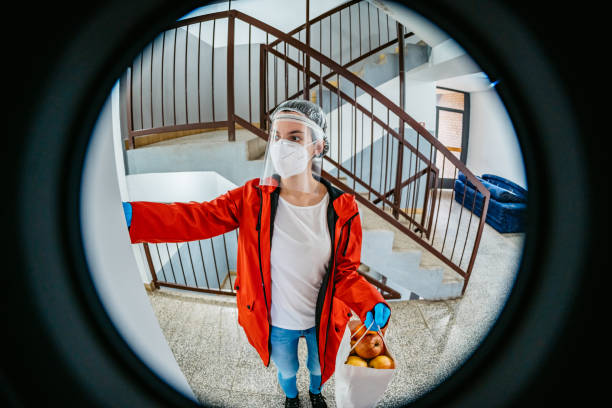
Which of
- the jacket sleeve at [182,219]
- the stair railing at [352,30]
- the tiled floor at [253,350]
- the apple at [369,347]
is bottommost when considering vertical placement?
the tiled floor at [253,350]

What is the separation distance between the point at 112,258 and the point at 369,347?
0.63 meters

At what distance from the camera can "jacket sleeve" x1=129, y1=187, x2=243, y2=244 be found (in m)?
0.55

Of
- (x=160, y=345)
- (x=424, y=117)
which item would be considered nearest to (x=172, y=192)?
(x=160, y=345)

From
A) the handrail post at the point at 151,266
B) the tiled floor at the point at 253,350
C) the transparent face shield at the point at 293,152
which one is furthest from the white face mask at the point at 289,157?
the handrail post at the point at 151,266

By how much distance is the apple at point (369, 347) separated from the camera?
2.16 ft

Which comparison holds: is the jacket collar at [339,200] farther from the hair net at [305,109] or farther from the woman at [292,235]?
the hair net at [305,109]

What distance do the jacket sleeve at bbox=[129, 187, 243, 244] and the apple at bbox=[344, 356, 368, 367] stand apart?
49 cm

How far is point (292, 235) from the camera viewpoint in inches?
28.2

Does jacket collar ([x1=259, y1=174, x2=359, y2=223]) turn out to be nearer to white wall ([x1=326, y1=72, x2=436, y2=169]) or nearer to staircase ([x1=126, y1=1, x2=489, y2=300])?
staircase ([x1=126, y1=1, x2=489, y2=300])

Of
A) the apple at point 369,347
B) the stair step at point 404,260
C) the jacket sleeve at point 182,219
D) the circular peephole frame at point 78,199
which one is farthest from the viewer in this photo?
the stair step at point 404,260

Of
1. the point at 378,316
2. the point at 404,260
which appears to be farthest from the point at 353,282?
the point at 404,260

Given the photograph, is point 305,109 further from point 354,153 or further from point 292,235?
point 354,153

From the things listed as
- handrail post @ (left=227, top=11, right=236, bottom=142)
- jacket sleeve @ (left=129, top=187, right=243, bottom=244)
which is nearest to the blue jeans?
jacket sleeve @ (left=129, top=187, right=243, bottom=244)

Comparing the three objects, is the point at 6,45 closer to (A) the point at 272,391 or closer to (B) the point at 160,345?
(B) the point at 160,345
